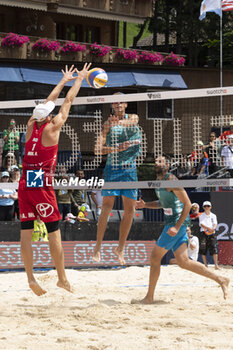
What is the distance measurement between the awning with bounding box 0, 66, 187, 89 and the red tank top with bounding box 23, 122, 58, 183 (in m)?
14.2

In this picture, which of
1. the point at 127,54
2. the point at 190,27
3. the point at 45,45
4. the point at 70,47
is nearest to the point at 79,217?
the point at 45,45

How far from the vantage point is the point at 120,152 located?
8.08m

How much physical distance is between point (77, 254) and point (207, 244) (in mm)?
2507

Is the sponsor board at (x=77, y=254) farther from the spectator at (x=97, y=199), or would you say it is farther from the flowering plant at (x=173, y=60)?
the flowering plant at (x=173, y=60)

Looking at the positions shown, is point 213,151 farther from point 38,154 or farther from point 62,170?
point 38,154

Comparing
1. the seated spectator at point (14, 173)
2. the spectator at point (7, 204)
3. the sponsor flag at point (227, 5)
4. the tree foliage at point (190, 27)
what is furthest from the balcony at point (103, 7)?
the seated spectator at point (14, 173)

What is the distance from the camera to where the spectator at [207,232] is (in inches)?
487

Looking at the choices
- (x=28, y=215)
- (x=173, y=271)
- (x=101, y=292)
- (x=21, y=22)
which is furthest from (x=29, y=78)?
(x=28, y=215)

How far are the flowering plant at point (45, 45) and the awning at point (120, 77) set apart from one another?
1421 mm

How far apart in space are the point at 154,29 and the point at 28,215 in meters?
33.6

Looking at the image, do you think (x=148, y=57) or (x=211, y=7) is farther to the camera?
(x=148, y=57)

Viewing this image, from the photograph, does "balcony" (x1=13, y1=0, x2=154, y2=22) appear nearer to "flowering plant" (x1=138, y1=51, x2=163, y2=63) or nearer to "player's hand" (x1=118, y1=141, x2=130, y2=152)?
"flowering plant" (x1=138, y1=51, x2=163, y2=63)

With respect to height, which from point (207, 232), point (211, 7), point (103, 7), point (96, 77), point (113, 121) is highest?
point (103, 7)

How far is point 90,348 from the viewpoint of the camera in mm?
5641
